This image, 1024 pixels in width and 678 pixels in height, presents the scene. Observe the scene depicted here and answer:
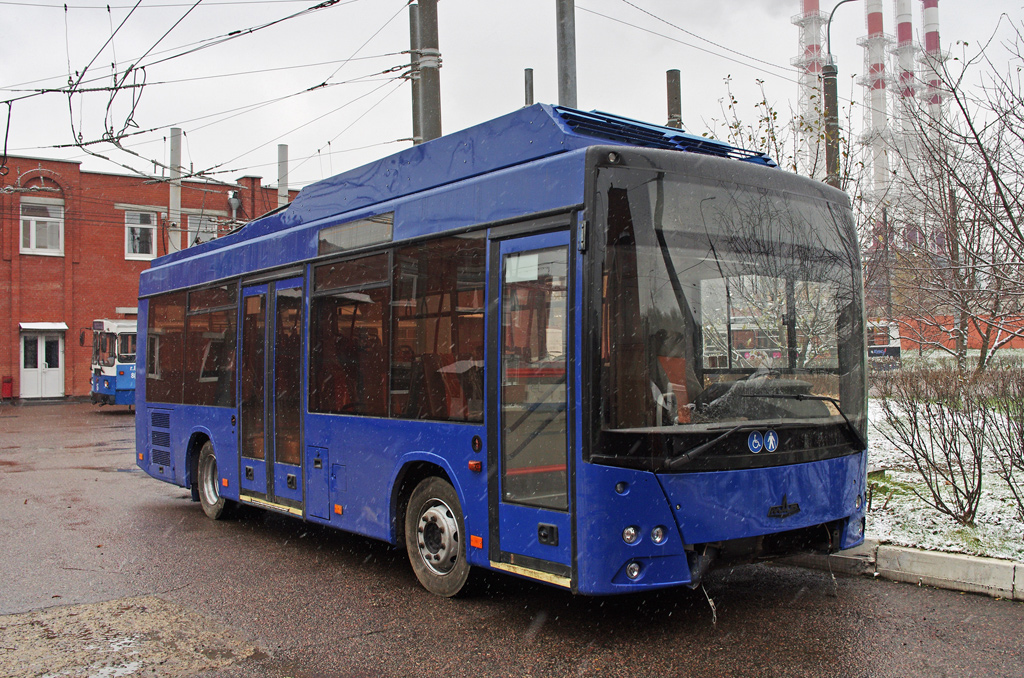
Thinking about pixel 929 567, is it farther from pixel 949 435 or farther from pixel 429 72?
pixel 429 72

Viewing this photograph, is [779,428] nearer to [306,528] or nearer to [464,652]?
[464,652]

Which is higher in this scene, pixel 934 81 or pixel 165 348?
pixel 934 81

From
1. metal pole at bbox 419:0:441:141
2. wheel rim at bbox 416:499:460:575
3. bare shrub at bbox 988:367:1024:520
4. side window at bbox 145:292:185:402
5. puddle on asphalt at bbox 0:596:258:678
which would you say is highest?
metal pole at bbox 419:0:441:141

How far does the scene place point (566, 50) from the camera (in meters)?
10.8

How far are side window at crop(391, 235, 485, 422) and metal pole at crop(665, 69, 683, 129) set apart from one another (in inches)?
306

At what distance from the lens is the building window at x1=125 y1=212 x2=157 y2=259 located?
36906mm

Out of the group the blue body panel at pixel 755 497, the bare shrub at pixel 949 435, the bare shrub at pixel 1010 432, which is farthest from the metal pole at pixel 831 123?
the blue body panel at pixel 755 497

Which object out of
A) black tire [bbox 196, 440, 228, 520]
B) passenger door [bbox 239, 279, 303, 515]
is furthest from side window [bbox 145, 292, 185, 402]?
passenger door [bbox 239, 279, 303, 515]

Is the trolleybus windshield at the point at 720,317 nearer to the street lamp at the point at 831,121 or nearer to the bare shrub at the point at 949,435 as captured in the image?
the bare shrub at the point at 949,435

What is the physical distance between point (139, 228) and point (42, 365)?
266 inches

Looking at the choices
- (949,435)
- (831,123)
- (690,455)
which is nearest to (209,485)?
(690,455)

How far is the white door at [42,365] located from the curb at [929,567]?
113 ft

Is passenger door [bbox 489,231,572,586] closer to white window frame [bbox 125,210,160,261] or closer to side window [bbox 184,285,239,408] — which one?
side window [bbox 184,285,239,408]

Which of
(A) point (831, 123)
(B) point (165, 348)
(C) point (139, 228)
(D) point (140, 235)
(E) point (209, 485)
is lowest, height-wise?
(E) point (209, 485)
